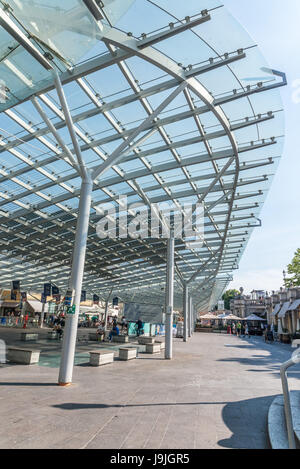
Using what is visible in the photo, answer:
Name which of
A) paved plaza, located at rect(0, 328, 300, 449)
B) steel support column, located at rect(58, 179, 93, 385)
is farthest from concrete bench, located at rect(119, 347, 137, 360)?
steel support column, located at rect(58, 179, 93, 385)

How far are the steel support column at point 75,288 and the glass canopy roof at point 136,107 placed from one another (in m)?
1.31

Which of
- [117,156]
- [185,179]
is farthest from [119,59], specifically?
[185,179]

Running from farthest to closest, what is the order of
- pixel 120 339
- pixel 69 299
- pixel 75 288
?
pixel 120 339 → pixel 75 288 → pixel 69 299

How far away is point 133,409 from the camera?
18.2 ft

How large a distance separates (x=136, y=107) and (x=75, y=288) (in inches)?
241

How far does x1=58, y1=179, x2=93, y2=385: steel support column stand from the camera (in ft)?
24.6

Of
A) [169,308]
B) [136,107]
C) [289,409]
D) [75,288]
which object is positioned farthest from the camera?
[169,308]

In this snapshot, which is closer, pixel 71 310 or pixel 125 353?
pixel 71 310

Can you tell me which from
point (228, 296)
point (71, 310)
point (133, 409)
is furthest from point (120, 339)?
point (228, 296)

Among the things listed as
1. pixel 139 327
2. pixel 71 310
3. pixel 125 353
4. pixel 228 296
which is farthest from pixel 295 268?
pixel 228 296

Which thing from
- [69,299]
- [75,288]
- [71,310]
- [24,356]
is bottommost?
[24,356]

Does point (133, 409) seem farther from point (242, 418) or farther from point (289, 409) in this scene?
point (289, 409)

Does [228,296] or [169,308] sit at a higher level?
[228,296]

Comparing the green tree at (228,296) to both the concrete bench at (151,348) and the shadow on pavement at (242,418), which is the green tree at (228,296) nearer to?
the concrete bench at (151,348)
